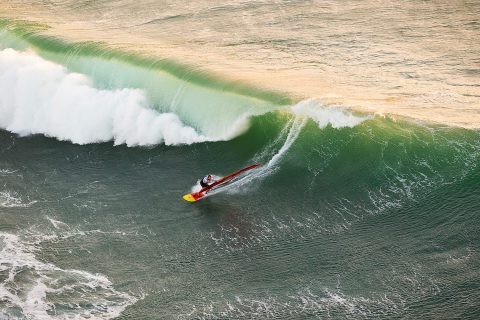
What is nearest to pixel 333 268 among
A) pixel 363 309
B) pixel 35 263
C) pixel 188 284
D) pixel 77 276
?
pixel 363 309

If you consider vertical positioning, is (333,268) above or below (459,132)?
below

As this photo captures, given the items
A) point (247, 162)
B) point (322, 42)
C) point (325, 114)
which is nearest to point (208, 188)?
point (247, 162)

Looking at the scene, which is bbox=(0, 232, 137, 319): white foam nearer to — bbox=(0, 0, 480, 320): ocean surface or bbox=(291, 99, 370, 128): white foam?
bbox=(0, 0, 480, 320): ocean surface

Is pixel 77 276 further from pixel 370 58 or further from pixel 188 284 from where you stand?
pixel 370 58

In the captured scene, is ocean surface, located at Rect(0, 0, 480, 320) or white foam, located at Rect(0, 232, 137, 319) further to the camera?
ocean surface, located at Rect(0, 0, 480, 320)

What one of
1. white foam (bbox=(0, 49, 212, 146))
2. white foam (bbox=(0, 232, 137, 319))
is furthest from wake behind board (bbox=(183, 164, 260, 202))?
white foam (bbox=(0, 232, 137, 319))
